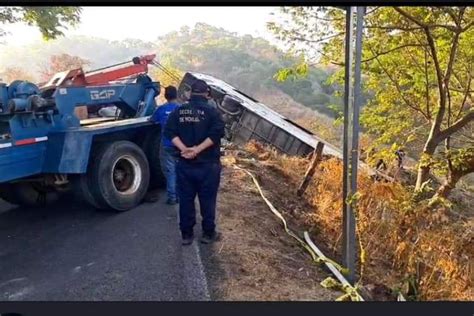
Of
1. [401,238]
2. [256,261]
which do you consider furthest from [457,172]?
[256,261]

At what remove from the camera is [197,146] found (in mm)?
4309

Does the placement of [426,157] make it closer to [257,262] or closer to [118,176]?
[257,262]

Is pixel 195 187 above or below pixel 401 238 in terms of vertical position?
above

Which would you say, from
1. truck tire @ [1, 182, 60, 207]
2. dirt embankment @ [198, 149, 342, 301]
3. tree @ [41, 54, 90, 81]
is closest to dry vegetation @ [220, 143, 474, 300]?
dirt embankment @ [198, 149, 342, 301]

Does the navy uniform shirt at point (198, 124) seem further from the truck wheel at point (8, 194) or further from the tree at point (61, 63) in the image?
the tree at point (61, 63)

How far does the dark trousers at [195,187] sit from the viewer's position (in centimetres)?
439

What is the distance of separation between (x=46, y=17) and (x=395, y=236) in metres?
9.50

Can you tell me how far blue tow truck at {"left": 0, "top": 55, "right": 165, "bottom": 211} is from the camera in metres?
4.86

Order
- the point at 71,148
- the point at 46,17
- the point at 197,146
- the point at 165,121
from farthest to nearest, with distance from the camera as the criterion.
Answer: the point at 46,17
the point at 165,121
the point at 71,148
the point at 197,146

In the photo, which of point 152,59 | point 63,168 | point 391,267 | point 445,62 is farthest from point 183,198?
point 445,62

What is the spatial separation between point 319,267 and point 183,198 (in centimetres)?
175

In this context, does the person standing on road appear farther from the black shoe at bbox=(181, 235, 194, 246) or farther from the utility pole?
the utility pole

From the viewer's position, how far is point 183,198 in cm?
446
